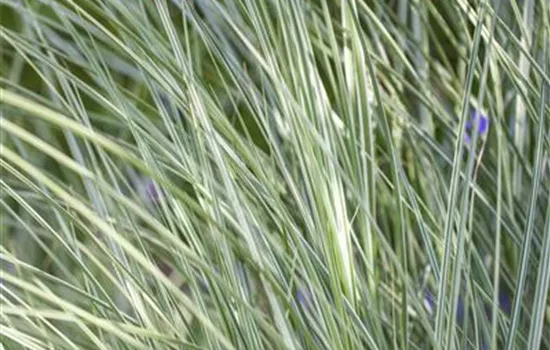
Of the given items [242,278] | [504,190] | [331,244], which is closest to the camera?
[331,244]

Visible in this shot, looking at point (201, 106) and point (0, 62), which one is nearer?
point (201, 106)

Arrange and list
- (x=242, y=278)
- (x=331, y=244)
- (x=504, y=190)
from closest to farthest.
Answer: (x=331, y=244) → (x=242, y=278) → (x=504, y=190)

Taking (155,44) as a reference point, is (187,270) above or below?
below

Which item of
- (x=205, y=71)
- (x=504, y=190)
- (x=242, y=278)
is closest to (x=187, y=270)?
(x=242, y=278)

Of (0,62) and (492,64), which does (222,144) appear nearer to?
(492,64)

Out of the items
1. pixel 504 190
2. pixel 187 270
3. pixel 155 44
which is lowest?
pixel 504 190

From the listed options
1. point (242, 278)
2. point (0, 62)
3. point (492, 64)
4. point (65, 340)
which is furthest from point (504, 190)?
point (0, 62)

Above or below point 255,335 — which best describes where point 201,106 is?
above

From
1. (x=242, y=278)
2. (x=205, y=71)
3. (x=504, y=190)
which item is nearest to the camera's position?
(x=242, y=278)

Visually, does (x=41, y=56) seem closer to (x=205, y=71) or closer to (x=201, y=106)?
(x=201, y=106)
